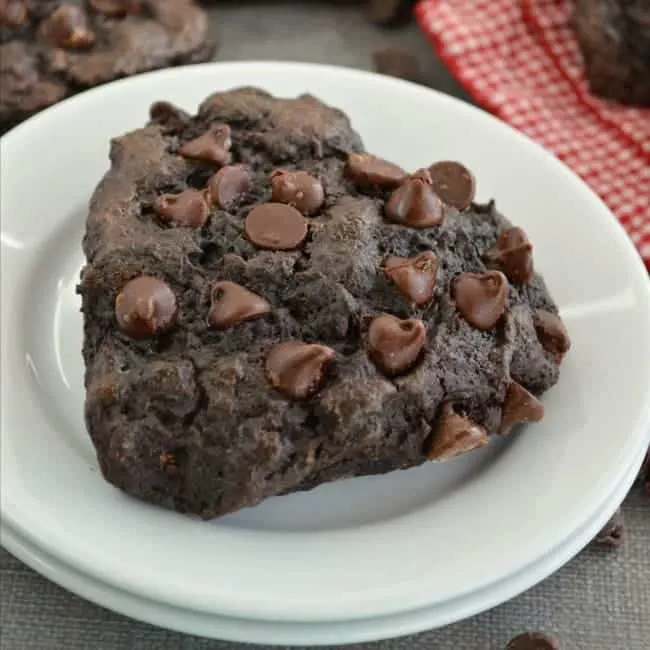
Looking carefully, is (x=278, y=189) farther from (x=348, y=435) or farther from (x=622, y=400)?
(x=622, y=400)

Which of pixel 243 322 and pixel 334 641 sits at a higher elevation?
pixel 243 322

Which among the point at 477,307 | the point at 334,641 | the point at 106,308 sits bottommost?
the point at 334,641

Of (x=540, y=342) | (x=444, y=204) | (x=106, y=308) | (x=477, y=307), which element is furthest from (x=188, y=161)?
(x=540, y=342)

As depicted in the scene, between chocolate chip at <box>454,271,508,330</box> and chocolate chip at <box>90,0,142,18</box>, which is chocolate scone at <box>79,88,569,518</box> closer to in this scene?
chocolate chip at <box>454,271,508,330</box>

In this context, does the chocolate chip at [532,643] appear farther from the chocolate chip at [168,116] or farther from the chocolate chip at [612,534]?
the chocolate chip at [168,116]

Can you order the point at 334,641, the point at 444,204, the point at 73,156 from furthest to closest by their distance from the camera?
the point at 73,156 < the point at 444,204 < the point at 334,641

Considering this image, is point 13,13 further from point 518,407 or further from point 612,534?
point 612,534

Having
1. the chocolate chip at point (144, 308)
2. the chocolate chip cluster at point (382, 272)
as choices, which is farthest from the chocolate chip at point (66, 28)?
the chocolate chip at point (144, 308)

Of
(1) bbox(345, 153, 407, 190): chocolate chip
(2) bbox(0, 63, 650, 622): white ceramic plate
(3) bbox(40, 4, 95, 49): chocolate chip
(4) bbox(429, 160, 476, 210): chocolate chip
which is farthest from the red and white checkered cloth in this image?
(3) bbox(40, 4, 95, 49): chocolate chip
